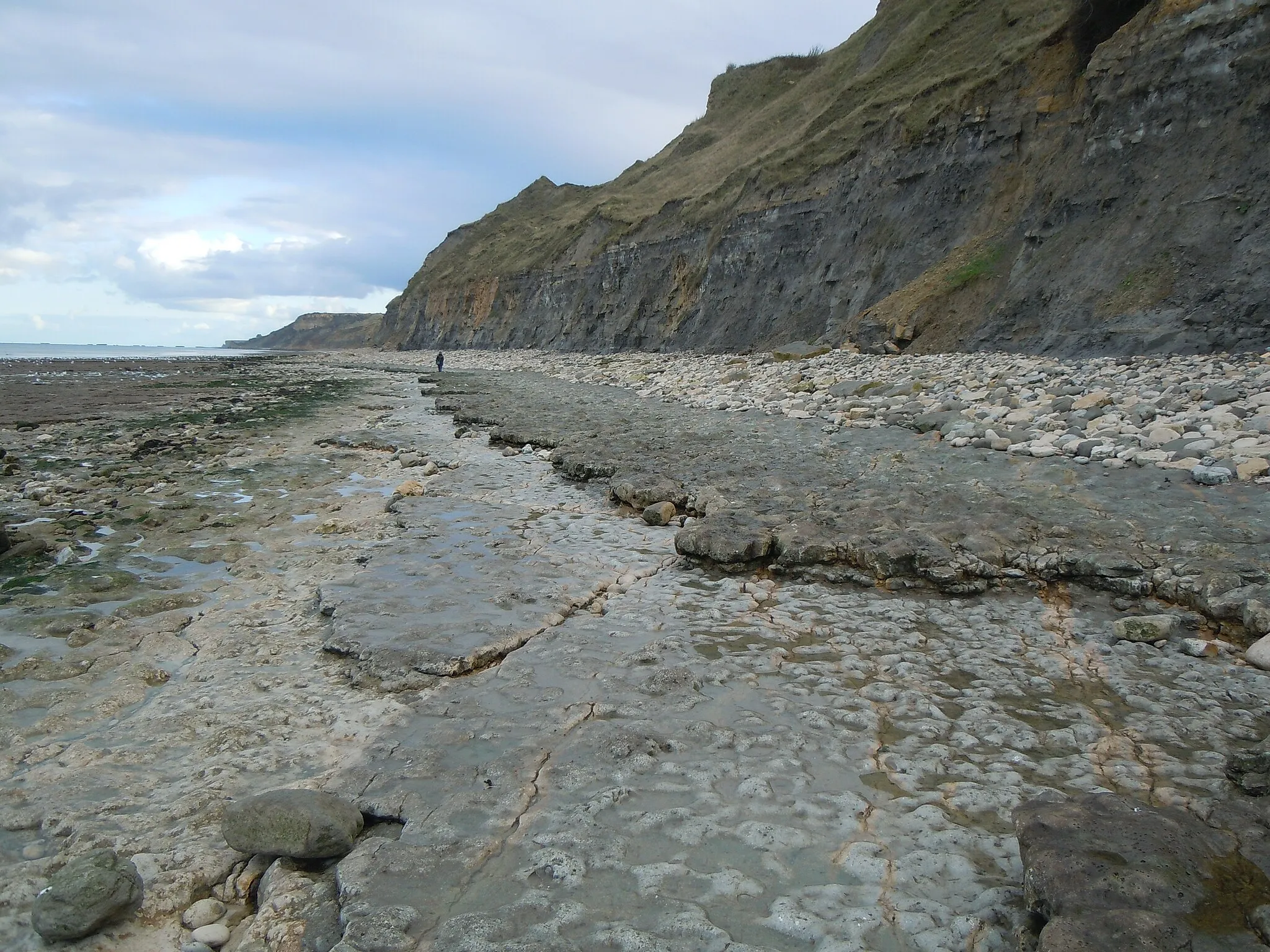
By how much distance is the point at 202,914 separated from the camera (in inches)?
111

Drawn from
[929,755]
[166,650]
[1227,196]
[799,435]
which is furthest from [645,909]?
[1227,196]

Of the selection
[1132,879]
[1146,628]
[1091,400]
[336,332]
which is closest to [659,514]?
[1146,628]

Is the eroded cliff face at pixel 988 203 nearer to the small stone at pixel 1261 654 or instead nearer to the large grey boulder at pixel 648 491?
the large grey boulder at pixel 648 491

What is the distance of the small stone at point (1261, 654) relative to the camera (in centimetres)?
434

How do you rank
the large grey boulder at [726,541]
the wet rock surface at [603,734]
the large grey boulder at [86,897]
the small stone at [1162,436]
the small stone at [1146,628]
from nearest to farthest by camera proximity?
the large grey boulder at [86,897], the wet rock surface at [603,734], the small stone at [1146,628], the large grey boulder at [726,541], the small stone at [1162,436]

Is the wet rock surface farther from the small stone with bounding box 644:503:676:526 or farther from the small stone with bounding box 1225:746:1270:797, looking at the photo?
the small stone with bounding box 644:503:676:526

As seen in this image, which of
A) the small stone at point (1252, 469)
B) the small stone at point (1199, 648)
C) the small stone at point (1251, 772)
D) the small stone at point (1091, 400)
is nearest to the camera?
the small stone at point (1251, 772)

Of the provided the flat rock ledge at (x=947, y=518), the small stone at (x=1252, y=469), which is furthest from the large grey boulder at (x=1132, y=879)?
the small stone at (x=1252, y=469)

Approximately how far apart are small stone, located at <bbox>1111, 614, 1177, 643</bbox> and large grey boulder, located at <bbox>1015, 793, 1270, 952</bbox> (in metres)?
2.23

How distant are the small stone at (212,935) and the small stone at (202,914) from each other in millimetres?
33

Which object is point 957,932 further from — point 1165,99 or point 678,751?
point 1165,99

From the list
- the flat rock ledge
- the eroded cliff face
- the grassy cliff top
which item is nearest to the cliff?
the grassy cliff top

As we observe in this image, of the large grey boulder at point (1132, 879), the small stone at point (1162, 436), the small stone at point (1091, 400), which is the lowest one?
the large grey boulder at point (1132, 879)

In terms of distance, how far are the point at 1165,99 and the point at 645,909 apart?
69.2 ft
